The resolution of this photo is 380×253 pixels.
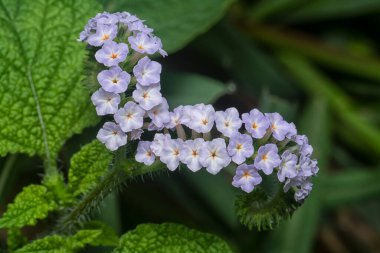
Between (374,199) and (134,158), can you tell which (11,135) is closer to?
(134,158)

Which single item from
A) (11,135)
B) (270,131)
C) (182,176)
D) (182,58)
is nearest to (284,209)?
(270,131)

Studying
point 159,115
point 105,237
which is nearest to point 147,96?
point 159,115

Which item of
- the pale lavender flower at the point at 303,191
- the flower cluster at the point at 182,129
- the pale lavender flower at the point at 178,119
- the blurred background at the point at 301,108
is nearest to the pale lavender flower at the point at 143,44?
the flower cluster at the point at 182,129

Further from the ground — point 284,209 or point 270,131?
→ point 270,131

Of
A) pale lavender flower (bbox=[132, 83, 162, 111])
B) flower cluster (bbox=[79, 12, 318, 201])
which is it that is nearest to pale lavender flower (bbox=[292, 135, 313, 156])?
flower cluster (bbox=[79, 12, 318, 201])

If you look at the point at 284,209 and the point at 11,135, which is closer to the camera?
the point at 284,209
